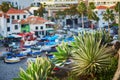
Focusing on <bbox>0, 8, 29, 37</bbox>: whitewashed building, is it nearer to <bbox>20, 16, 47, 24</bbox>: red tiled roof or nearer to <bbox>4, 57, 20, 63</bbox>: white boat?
<bbox>20, 16, 47, 24</bbox>: red tiled roof

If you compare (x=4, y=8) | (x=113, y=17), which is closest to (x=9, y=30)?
(x=4, y=8)

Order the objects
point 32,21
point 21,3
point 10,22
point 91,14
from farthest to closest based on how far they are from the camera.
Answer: point 21,3, point 91,14, point 32,21, point 10,22

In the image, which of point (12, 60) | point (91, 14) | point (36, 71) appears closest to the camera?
point (36, 71)

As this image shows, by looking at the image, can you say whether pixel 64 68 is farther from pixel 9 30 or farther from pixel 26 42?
pixel 9 30

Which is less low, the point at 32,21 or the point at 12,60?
the point at 32,21

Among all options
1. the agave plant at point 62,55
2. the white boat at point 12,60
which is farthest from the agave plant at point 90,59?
the white boat at point 12,60

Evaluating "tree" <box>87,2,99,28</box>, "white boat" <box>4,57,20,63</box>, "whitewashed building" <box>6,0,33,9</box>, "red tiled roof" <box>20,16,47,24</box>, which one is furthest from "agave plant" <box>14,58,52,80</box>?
"whitewashed building" <box>6,0,33,9</box>

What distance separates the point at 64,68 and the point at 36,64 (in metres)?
0.72

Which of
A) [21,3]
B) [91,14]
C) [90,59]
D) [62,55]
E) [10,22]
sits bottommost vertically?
A: [91,14]

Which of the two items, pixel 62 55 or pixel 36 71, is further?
pixel 62 55

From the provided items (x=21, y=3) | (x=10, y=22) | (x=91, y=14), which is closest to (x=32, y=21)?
(x=10, y=22)

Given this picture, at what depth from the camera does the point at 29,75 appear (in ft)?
16.0

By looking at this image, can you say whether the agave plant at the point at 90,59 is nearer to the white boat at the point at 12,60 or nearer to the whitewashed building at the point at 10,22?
the white boat at the point at 12,60

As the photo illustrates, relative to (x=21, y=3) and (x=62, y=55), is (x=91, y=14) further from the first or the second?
(x=62, y=55)
